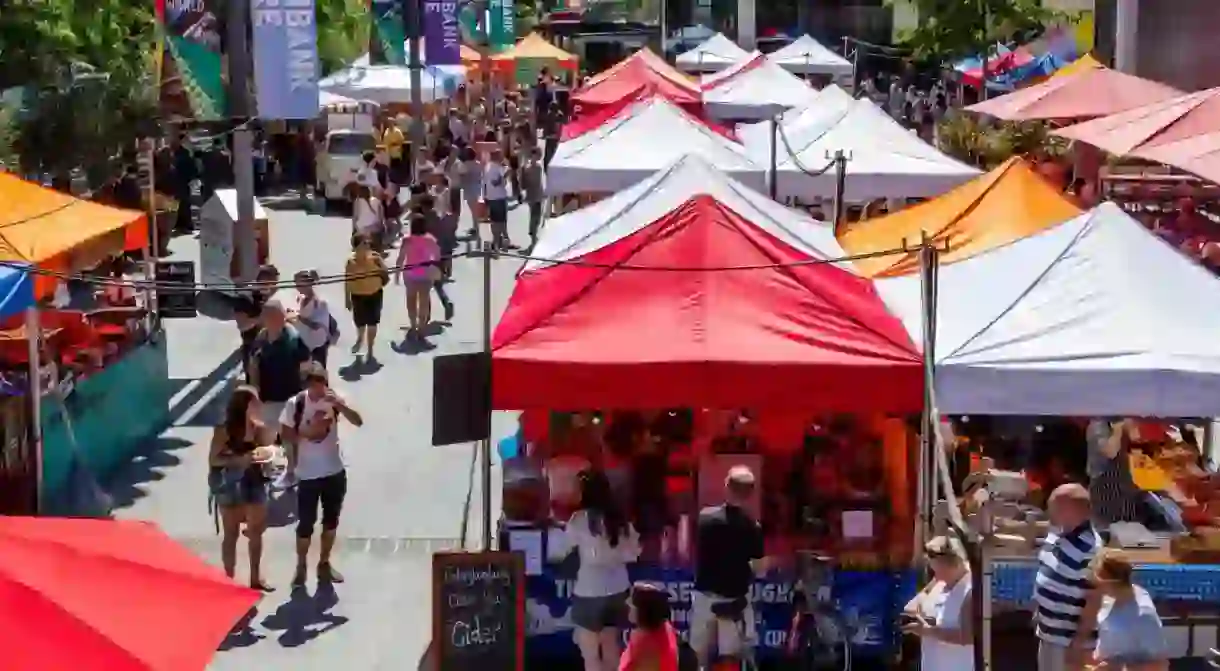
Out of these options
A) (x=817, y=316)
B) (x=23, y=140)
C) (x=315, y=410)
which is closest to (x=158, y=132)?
(x=23, y=140)

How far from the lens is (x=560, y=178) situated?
16.7m

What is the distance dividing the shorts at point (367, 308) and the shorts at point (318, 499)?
606 centimetres

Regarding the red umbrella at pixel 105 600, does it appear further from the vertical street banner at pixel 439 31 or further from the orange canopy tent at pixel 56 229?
the vertical street banner at pixel 439 31

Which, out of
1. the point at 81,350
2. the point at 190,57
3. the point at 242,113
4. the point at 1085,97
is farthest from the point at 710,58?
the point at 81,350

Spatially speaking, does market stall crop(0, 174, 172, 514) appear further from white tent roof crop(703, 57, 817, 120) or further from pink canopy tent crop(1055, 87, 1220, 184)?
white tent roof crop(703, 57, 817, 120)

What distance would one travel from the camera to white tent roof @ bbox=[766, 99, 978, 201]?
1681 cm

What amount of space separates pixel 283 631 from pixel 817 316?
3.55 metres

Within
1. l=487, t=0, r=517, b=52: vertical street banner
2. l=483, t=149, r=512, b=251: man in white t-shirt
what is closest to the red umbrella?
l=483, t=149, r=512, b=251: man in white t-shirt

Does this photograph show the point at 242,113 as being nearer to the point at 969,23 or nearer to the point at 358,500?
the point at 358,500

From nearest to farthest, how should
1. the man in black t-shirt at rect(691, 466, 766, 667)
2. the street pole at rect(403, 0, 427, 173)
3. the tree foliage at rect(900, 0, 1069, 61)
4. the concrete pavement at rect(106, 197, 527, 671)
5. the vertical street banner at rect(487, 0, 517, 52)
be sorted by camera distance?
the man in black t-shirt at rect(691, 466, 766, 667) → the concrete pavement at rect(106, 197, 527, 671) → the street pole at rect(403, 0, 427, 173) → the tree foliage at rect(900, 0, 1069, 61) → the vertical street banner at rect(487, 0, 517, 52)

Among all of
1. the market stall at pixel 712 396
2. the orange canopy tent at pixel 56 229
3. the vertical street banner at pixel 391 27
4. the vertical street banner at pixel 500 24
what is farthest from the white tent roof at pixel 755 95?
the market stall at pixel 712 396

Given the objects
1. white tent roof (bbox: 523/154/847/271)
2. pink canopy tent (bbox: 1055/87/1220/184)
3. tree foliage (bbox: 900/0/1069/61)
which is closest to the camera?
white tent roof (bbox: 523/154/847/271)

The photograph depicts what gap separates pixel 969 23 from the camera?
35.7 metres

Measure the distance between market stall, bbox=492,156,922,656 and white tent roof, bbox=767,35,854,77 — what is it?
2839 cm
